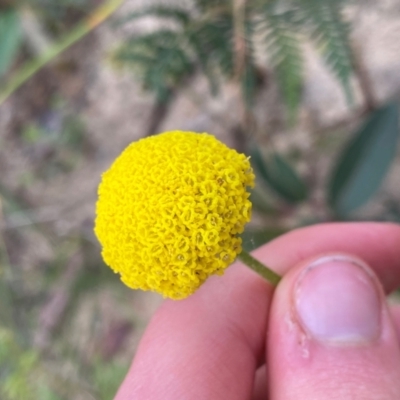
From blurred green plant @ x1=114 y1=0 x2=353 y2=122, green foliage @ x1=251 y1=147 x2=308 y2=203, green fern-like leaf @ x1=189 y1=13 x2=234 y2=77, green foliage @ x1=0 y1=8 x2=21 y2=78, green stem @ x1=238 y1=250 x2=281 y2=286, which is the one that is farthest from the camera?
green foliage @ x1=0 y1=8 x2=21 y2=78

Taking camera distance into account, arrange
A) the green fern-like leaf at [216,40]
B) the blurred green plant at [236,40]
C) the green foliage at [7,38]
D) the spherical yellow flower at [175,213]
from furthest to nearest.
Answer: the green foliage at [7,38] → the green fern-like leaf at [216,40] → the blurred green plant at [236,40] → the spherical yellow flower at [175,213]

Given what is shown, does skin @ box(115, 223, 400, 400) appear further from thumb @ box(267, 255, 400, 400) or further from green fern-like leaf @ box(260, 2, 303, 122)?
green fern-like leaf @ box(260, 2, 303, 122)

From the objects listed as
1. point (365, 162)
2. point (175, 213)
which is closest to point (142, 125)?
point (365, 162)

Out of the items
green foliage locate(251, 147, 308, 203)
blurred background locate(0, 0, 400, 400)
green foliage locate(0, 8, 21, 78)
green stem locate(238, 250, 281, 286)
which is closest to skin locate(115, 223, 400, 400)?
green stem locate(238, 250, 281, 286)

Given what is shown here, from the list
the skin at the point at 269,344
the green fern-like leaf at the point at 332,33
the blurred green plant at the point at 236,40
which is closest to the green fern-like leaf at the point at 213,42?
the blurred green plant at the point at 236,40

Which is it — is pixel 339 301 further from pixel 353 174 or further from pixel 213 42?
pixel 213 42

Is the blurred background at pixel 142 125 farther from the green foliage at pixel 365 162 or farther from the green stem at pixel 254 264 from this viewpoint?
the green stem at pixel 254 264

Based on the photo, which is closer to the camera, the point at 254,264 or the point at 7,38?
the point at 254,264
